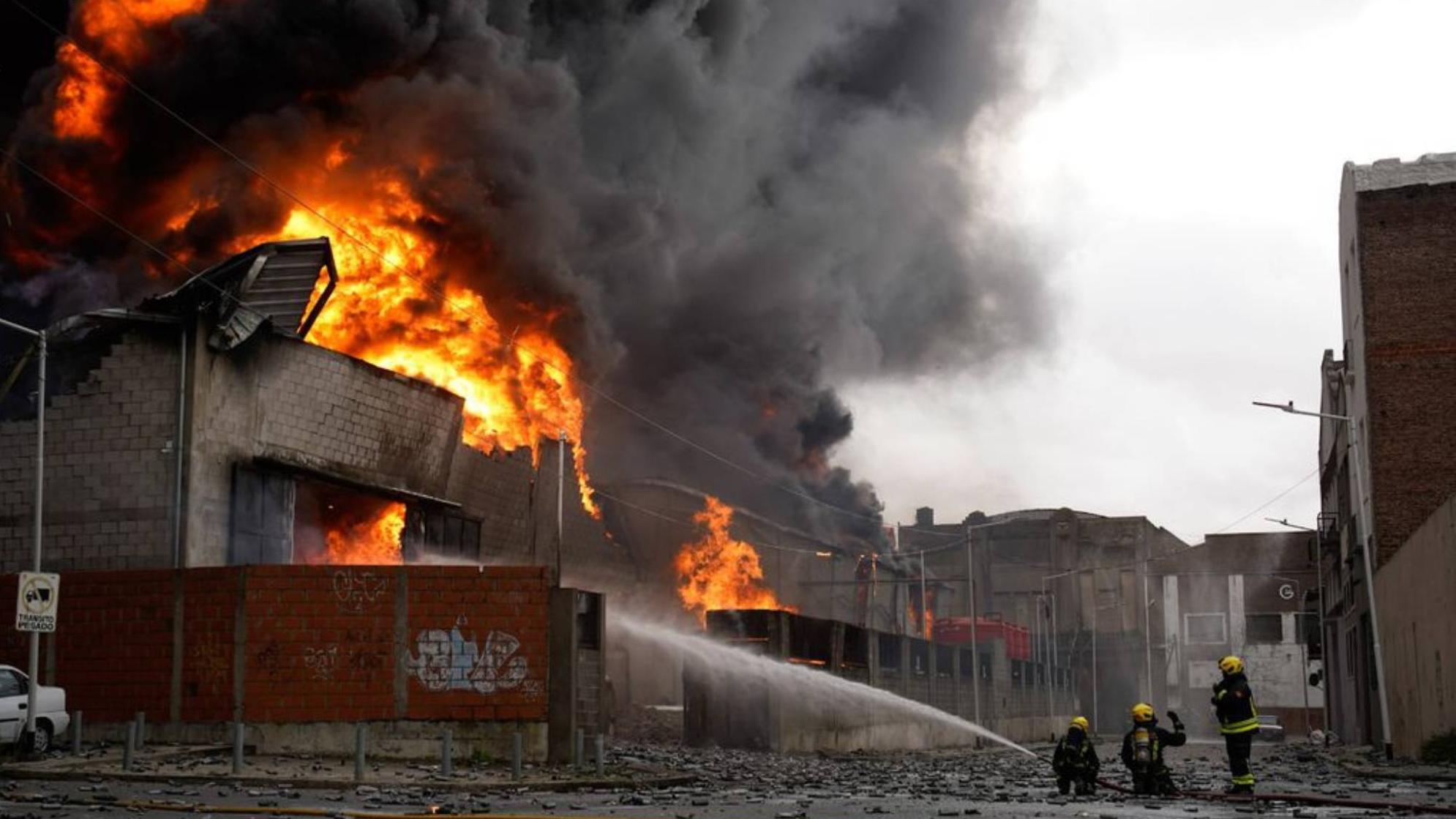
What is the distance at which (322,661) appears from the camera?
90.9 ft

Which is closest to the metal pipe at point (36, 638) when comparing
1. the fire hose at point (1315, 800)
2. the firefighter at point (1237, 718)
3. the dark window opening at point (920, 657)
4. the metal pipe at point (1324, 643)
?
the fire hose at point (1315, 800)

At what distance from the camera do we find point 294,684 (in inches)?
1090

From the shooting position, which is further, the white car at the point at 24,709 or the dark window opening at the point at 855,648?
the dark window opening at the point at 855,648

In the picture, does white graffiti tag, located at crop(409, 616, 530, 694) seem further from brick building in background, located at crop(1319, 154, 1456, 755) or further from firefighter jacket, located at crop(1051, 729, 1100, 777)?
brick building in background, located at crop(1319, 154, 1456, 755)

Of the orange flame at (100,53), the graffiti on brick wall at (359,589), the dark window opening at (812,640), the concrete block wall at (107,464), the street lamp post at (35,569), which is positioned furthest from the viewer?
the orange flame at (100,53)

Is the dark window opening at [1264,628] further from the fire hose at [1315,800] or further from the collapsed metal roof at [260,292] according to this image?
the fire hose at [1315,800]

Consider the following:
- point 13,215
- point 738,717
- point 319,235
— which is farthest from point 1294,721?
point 13,215

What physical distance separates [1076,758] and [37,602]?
1644 cm

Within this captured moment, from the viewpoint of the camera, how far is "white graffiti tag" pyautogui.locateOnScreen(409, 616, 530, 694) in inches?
1083

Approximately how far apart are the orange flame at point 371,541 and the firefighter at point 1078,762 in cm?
2405

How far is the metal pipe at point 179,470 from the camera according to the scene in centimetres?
3453

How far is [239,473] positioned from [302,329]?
19.0 feet

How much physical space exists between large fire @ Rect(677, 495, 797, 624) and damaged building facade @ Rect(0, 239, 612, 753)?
1514 centimetres

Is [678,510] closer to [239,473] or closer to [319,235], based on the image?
[319,235]
